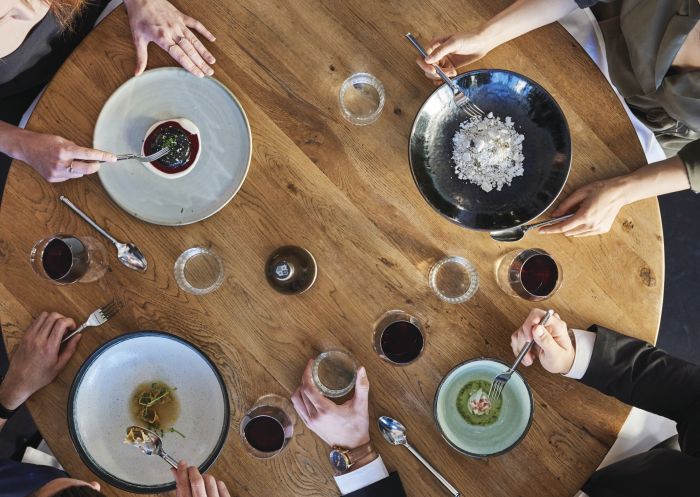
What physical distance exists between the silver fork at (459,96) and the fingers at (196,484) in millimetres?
1229

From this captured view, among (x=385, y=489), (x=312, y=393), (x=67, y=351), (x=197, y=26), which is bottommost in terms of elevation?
(x=385, y=489)

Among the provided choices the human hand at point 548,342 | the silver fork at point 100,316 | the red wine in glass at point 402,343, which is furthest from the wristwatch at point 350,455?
the silver fork at point 100,316

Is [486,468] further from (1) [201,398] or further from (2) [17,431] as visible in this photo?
(2) [17,431]

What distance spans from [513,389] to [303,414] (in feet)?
1.93

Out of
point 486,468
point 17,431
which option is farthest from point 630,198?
point 17,431

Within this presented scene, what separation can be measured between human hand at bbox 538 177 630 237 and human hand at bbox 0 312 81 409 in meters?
1.38

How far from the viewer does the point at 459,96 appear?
161 centimetres

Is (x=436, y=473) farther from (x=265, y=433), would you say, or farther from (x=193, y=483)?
(x=193, y=483)

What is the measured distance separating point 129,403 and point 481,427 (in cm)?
99

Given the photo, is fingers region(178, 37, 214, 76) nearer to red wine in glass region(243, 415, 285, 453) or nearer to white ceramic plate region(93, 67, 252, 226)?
white ceramic plate region(93, 67, 252, 226)

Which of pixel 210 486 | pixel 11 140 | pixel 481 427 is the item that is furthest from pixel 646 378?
pixel 11 140

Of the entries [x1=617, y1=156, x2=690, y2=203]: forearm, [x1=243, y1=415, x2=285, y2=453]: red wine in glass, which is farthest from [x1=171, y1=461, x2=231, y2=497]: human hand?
[x1=617, y1=156, x2=690, y2=203]: forearm

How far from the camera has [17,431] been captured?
7.57ft

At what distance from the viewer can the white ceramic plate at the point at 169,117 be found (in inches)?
65.2
